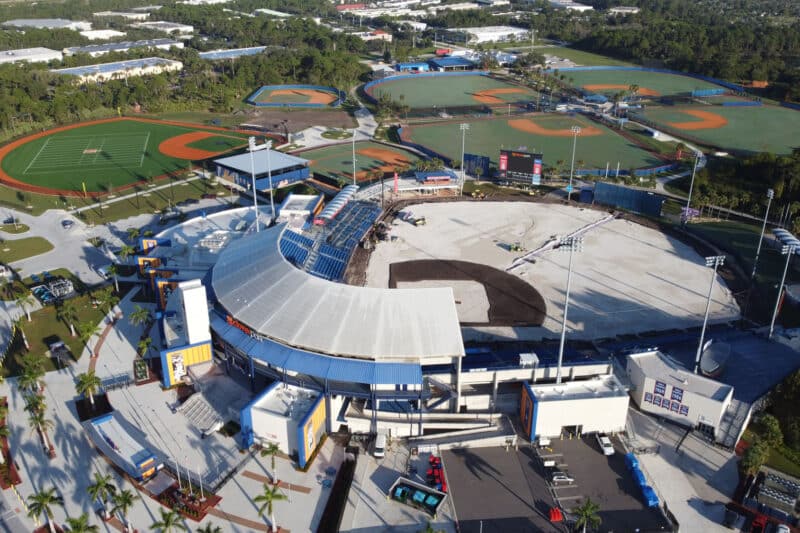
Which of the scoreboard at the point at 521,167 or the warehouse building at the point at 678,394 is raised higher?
the scoreboard at the point at 521,167

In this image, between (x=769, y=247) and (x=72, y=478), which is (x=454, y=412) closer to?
(x=72, y=478)

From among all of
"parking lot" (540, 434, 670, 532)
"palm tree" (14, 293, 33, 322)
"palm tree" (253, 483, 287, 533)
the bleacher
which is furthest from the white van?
"palm tree" (14, 293, 33, 322)

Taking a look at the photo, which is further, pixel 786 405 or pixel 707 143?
pixel 707 143

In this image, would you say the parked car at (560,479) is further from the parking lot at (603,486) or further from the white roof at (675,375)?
the white roof at (675,375)

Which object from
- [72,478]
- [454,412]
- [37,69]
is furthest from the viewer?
[37,69]

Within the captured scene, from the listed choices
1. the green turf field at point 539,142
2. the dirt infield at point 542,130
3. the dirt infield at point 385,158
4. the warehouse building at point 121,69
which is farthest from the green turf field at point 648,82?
the warehouse building at point 121,69

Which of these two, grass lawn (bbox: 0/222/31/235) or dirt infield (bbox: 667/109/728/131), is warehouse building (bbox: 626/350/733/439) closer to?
grass lawn (bbox: 0/222/31/235)

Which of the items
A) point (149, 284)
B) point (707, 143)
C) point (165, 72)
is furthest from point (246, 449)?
point (165, 72)
